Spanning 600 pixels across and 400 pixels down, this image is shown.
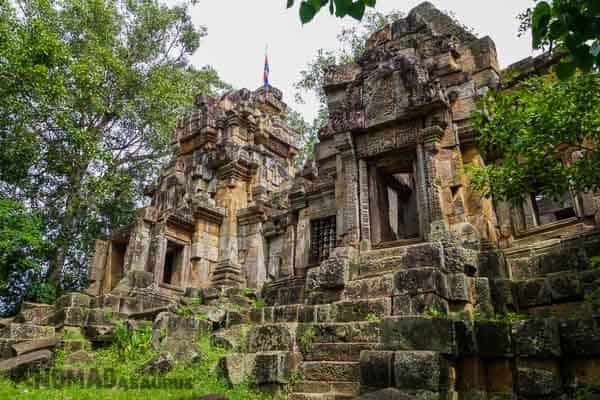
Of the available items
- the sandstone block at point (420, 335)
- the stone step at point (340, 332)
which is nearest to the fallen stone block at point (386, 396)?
the sandstone block at point (420, 335)

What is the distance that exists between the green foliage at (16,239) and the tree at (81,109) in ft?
4.35

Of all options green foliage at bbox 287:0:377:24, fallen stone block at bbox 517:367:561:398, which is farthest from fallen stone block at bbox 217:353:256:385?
green foliage at bbox 287:0:377:24

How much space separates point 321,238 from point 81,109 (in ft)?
40.8

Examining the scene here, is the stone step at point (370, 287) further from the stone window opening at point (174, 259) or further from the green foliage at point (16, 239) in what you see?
the green foliage at point (16, 239)

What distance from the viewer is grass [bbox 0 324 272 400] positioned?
5.67m

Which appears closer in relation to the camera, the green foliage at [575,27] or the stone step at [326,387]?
the green foliage at [575,27]

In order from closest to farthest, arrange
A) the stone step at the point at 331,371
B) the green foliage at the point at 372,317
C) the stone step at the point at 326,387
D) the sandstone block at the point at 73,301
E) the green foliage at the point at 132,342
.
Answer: the stone step at the point at 326,387 → the stone step at the point at 331,371 → the green foliage at the point at 372,317 → the green foliage at the point at 132,342 → the sandstone block at the point at 73,301

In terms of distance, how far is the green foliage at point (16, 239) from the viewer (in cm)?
1435

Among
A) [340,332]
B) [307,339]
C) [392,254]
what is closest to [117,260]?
[392,254]

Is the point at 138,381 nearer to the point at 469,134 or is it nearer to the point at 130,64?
the point at 469,134

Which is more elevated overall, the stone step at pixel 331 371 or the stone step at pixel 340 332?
the stone step at pixel 340 332

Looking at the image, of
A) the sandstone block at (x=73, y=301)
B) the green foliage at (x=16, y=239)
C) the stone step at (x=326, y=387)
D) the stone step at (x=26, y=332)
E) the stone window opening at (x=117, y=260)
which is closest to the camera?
the stone step at (x=326, y=387)

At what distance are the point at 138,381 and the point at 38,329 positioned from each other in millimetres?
4514

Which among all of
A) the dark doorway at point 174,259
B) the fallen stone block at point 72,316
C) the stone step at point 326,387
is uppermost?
the dark doorway at point 174,259
